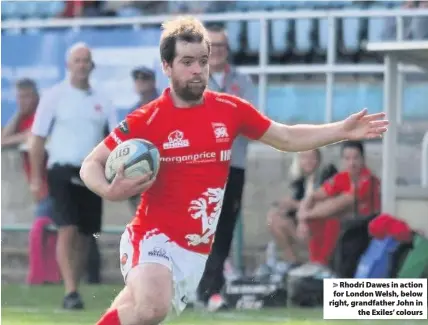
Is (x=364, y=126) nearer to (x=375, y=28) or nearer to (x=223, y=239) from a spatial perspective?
(x=223, y=239)

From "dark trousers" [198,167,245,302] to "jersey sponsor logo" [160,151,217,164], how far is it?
4.51 meters

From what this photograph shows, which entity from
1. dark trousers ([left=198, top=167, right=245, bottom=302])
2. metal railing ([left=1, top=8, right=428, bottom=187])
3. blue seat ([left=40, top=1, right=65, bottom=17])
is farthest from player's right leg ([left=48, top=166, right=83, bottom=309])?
blue seat ([left=40, top=1, right=65, bottom=17])

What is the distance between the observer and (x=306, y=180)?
13695 millimetres

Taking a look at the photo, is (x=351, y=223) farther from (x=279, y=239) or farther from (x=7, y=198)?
(x=7, y=198)

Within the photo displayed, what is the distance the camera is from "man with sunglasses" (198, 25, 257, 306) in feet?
39.7

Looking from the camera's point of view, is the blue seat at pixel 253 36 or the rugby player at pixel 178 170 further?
the blue seat at pixel 253 36

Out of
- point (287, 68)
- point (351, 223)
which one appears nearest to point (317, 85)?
point (287, 68)

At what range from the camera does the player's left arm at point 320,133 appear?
7.86 meters

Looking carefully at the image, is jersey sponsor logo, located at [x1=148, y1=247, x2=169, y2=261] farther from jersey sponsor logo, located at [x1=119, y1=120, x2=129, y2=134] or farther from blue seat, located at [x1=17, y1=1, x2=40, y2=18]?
blue seat, located at [x1=17, y1=1, x2=40, y2=18]

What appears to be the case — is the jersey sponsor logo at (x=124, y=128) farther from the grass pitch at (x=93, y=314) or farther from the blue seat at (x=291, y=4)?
the blue seat at (x=291, y=4)

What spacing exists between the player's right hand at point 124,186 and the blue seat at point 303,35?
27.6ft

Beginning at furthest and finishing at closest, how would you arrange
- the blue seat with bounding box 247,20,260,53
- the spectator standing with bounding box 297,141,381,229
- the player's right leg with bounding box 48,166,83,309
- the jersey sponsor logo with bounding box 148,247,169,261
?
1. the blue seat with bounding box 247,20,260,53
2. the spectator standing with bounding box 297,141,381,229
3. the player's right leg with bounding box 48,166,83,309
4. the jersey sponsor logo with bounding box 148,247,169,261

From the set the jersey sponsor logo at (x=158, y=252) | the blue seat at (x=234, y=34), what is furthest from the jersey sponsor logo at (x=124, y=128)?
the blue seat at (x=234, y=34)

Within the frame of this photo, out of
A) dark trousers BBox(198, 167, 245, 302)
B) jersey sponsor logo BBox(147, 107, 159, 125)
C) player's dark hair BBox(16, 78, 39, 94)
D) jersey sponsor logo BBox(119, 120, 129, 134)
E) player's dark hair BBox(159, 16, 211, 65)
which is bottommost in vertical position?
dark trousers BBox(198, 167, 245, 302)
